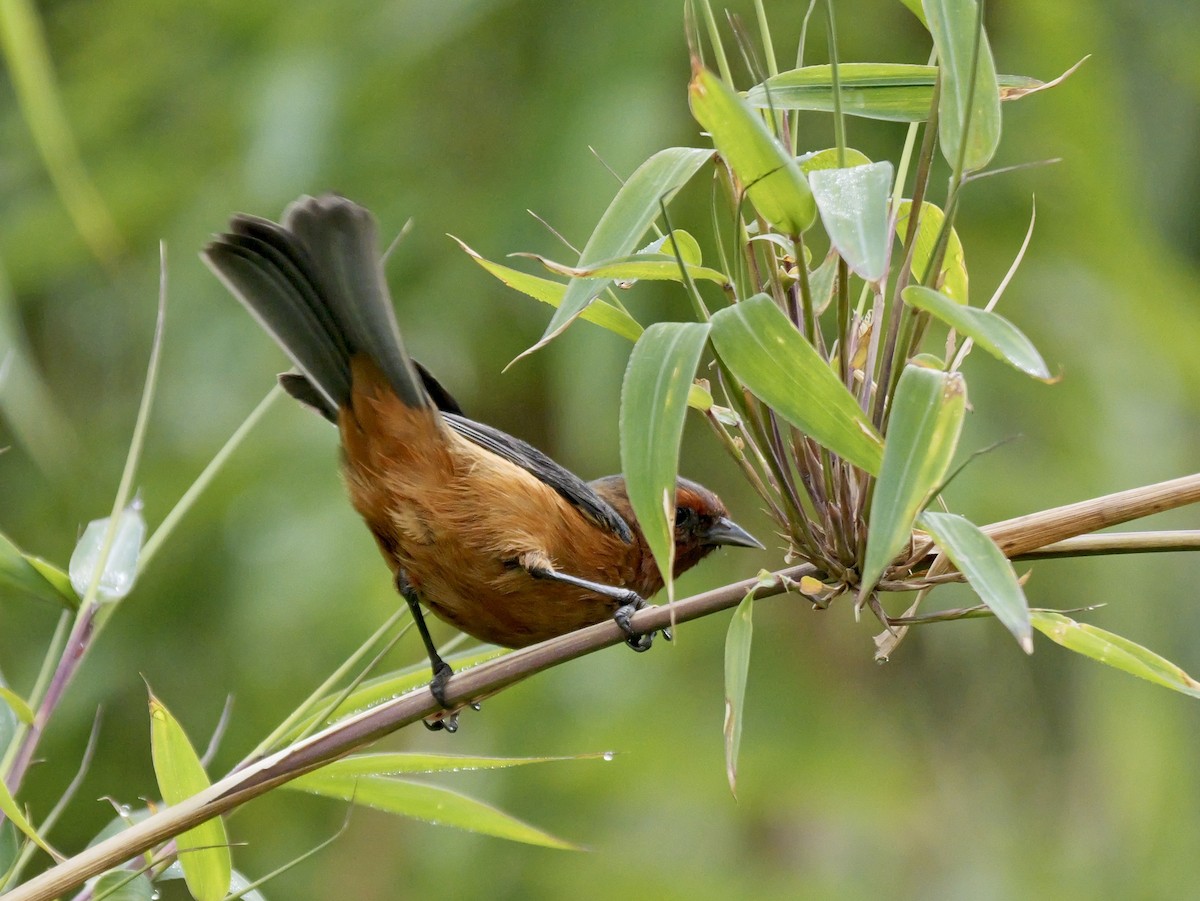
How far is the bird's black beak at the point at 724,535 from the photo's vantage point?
3486mm

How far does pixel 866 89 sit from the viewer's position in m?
2.03

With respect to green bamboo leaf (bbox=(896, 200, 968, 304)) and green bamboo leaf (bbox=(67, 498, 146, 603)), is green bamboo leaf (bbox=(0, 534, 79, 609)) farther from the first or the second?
green bamboo leaf (bbox=(896, 200, 968, 304))

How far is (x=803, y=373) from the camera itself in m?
1.72

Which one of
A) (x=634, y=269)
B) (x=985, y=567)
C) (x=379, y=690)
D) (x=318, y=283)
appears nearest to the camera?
(x=985, y=567)

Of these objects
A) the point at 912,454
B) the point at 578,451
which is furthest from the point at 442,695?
the point at 578,451

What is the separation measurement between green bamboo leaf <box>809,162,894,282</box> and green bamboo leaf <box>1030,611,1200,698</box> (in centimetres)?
61

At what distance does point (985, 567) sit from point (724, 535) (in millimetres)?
1867

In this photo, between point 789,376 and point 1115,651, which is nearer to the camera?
point 789,376

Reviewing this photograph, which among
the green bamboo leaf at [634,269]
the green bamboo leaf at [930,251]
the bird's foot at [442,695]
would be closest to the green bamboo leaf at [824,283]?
the green bamboo leaf at [930,251]

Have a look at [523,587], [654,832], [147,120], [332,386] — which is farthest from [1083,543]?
[147,120]

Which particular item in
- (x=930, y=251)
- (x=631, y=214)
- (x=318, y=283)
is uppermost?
(x=631, y=214)

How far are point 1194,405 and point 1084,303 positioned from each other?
65 centimetres

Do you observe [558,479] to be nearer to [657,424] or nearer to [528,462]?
[528,462]

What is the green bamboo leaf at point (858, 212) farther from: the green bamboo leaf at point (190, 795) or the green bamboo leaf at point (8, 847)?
the green bamboo leaf at point (8, 847)
